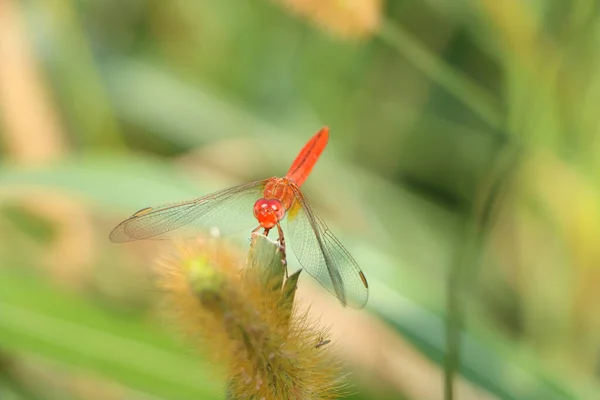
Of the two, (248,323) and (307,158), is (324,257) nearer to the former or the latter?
(307,158)

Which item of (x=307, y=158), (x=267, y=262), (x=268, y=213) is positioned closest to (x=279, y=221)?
(x=268, y=213)

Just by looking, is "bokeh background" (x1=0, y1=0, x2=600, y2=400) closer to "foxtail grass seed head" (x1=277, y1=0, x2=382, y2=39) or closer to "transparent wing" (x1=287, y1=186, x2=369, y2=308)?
"foxtail grass seed head" (x1=277, y1=0, x2=382, y2=39)

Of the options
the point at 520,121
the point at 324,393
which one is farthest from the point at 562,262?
the point at 324,393

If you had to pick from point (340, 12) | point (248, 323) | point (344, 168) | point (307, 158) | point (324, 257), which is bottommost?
point (248, 323)

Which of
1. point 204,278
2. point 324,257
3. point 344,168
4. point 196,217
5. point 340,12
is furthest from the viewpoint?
point 344,168

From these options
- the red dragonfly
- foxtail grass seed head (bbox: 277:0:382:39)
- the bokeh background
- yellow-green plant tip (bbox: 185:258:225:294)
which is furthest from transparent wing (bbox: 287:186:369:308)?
foxtail grass seed head (bbox: 277:0:382:39)

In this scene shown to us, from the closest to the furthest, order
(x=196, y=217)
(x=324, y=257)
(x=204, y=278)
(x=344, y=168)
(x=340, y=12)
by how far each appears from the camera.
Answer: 1. (x=204, y=278)
2. (x=324, y=257)
3. (x=196, y=217)
4. (x=340, y=12)
5. (x=344, y=168)

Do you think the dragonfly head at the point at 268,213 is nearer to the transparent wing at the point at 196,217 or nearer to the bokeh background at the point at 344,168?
the transparent wing at the point at 196,217

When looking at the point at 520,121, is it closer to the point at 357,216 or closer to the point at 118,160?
the point at 357,216
